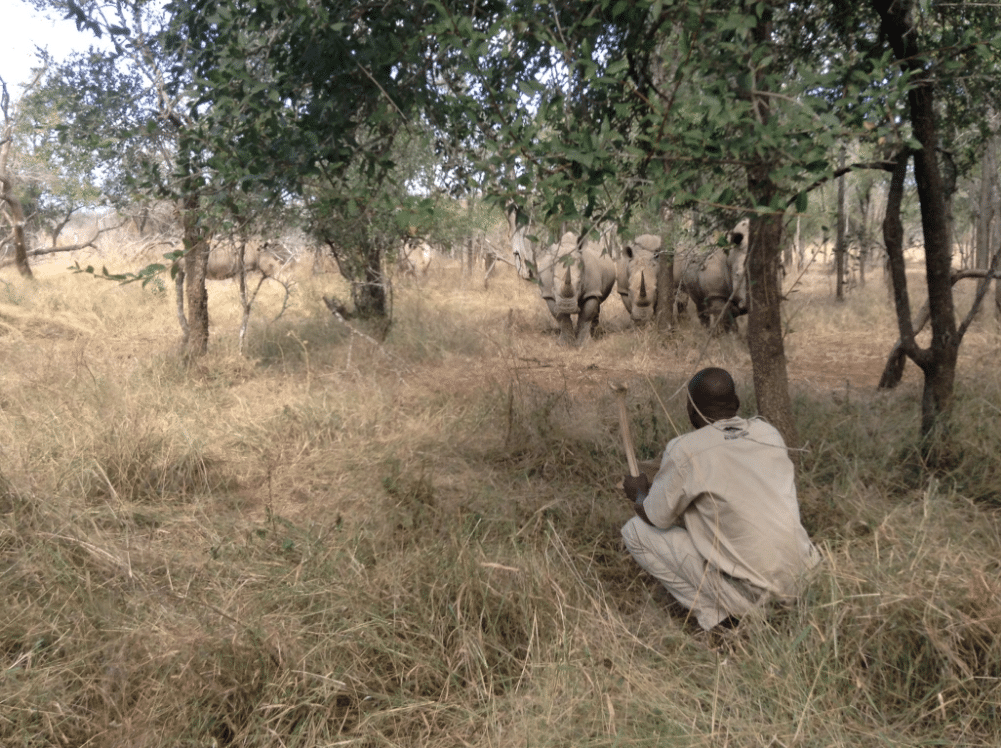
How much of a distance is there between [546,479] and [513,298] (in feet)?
37.0

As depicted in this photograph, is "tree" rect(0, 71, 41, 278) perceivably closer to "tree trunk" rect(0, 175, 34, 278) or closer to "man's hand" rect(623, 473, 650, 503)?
"tree trunk" rect(0, 175, 34, 278)

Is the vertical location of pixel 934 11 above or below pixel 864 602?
above

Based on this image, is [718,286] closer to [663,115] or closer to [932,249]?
[932,249]

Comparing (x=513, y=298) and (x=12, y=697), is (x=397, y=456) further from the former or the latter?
(x=513, y=298)

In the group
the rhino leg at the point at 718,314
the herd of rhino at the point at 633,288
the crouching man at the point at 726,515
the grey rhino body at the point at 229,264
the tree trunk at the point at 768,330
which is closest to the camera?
the crouching man at the point at 726,515

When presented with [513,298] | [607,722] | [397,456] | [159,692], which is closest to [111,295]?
[513,298]

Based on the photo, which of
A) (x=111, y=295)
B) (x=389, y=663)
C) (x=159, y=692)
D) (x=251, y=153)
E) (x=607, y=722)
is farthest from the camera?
(x=111, y=295)

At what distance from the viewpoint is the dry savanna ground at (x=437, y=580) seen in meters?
2.70

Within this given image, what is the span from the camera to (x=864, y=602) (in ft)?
9.66

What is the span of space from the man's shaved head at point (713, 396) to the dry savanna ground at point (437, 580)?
69cm

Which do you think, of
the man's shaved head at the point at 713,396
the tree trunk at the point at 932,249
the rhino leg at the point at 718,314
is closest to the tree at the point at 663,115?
the man's shaved head at the point at 713,396

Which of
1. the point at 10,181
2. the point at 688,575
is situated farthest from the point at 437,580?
the point at 10,181

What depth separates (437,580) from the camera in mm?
3350

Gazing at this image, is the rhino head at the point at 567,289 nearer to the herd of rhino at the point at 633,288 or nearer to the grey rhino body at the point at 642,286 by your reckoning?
the herd of rhino at the point at 633,288
